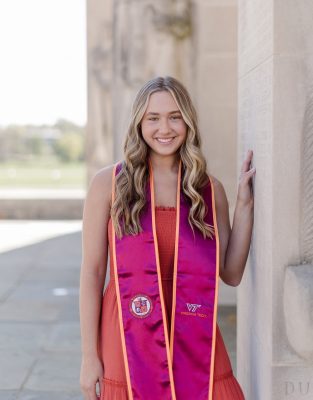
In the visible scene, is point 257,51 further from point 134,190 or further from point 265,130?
point 134,190

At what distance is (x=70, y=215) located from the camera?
16.5m

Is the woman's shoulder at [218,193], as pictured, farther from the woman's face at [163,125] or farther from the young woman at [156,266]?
the woman's face at [163,125]

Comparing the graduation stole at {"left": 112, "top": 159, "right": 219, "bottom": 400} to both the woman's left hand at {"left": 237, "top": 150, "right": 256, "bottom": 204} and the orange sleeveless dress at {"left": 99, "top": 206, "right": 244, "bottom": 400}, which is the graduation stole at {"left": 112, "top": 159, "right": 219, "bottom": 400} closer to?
the orange sleeveless dress at {"left": 99, "top": 206, "right": 244, "bottom": 400}

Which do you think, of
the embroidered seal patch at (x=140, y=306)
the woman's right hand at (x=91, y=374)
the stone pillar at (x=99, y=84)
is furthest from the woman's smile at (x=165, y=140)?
the stone pillar at (x=99, y=84)

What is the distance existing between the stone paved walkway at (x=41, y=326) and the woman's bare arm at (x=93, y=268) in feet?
6.20

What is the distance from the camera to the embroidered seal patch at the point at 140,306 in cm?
257

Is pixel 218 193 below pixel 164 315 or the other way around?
the other way around

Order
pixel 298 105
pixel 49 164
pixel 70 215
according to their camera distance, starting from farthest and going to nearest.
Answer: pixel 49 164 < pixel 70 215 < pixel 298 105

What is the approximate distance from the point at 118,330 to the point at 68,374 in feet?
8.00

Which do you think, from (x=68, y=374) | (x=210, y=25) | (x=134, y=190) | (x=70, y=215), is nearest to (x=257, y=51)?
(x=134, y=190)

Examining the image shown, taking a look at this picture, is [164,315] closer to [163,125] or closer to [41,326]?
[163,125]

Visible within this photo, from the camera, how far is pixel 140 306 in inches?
101

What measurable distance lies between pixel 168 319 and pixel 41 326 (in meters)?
3.83

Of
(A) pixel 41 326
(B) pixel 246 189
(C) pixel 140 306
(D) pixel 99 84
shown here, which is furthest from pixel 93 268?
(D) pixel 99 84
